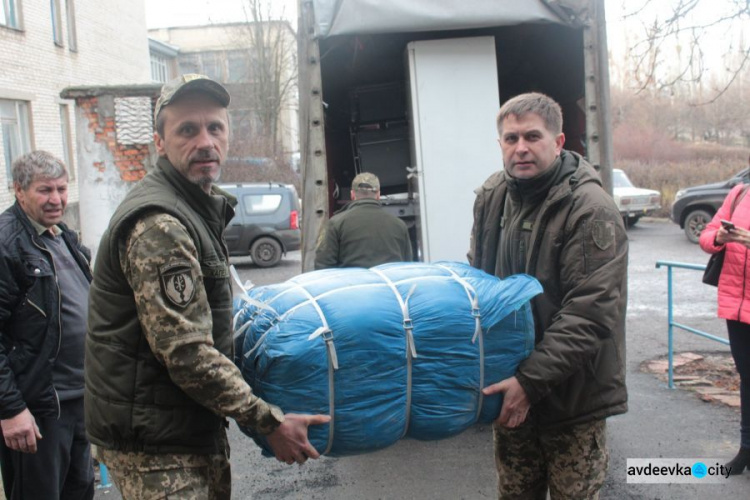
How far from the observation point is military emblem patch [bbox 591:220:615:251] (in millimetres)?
2320

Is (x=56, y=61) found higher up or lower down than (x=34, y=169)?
higher up

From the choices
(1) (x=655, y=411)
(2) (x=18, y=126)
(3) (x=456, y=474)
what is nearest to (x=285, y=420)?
→ (3) (x=456, y=474)

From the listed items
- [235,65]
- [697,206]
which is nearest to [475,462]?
[697,206]

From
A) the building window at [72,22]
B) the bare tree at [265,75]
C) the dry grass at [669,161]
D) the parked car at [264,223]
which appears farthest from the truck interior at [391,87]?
the bare tree at [265,75]

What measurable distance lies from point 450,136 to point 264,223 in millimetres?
10321

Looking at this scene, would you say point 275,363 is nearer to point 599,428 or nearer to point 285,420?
point 285,420

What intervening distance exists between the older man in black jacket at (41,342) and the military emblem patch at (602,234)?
2.34m

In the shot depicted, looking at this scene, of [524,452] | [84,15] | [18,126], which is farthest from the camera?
[84,15]

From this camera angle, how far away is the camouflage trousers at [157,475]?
1.95 m

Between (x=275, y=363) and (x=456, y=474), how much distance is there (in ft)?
8.41

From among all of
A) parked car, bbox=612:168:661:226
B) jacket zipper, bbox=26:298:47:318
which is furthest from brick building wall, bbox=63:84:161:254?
parked car, bbox=612:168:661:226

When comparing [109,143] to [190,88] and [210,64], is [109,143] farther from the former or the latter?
[210,64]

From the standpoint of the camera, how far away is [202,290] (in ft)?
6.27

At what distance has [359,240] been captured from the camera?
4.94 metres
